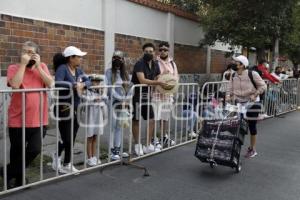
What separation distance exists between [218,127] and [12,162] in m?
2.73

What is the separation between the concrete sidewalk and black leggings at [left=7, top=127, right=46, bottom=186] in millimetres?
240

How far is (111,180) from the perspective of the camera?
5.01 metres

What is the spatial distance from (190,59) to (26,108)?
987cm

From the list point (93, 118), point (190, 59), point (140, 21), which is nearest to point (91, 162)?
point (93, 118)

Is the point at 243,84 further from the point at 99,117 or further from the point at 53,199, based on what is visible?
the point at 53,199

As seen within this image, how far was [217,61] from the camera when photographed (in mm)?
16000

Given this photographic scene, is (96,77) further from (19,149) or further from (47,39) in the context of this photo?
(47,39)

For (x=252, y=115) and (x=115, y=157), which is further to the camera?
(x=252, y=115)

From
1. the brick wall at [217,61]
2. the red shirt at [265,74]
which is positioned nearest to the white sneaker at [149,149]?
the red shirt at [265,74]

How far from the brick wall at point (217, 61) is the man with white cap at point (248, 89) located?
30.3 feet

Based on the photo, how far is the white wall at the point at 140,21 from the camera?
33.2 feet

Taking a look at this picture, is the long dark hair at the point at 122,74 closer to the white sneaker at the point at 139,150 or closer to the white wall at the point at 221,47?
the white sneaker at the point at 139,150

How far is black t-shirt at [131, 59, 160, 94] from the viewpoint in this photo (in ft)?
20.1

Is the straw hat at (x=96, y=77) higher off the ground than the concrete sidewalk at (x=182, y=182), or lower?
higher
